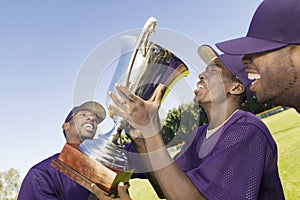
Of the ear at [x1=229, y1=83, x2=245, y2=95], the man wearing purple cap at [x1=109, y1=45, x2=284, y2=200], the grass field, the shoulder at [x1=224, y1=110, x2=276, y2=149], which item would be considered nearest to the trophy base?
the man wearing purple cap at [x1=109, y1=45, x2=284, y2=200]

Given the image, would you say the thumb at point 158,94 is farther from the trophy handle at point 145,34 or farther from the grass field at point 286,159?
the grass field at point 286,159

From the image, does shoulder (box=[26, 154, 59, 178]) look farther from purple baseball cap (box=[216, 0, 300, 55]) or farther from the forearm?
purple baseball cap (box=[216, 0, 300, 55])

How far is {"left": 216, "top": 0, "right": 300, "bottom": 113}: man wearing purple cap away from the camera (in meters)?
1.93

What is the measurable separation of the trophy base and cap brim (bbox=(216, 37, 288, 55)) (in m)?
0.78

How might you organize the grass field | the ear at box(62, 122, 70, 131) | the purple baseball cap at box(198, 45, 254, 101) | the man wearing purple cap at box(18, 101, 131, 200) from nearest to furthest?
the purple baseball cap at box(198, 45, 254, 101)
the man wearing purple cap at box(18, 101, 131, 200)
the ear at box(62, 122, 70, 131)
the grass field

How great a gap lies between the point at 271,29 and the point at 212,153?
2.15 feet

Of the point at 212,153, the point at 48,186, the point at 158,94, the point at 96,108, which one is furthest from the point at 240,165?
the point at 48,186

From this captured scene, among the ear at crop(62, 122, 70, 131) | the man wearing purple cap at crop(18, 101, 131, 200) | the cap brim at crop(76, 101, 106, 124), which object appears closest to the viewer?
the cap brim at crop(76, 101, 106, 124)

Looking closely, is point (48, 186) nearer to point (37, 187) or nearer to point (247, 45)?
point (37, 187)

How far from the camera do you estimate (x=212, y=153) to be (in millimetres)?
2172

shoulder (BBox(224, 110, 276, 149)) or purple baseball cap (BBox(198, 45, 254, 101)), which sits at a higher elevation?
purple baseball cap (BBox(198, 45, 254, 101))

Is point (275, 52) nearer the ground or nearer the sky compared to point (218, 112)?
nearer the sky

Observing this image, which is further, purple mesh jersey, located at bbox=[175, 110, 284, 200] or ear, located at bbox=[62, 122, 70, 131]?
ear, located at bbox=[62, 122, 70, 131]

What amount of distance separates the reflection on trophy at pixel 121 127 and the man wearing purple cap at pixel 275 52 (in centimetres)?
33
